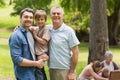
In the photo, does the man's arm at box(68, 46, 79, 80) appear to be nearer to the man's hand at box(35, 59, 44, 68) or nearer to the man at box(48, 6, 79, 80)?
the man at box(48, 6, 79, 80)

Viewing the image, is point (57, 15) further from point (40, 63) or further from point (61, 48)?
point (40, 63)

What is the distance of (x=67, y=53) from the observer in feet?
17.9

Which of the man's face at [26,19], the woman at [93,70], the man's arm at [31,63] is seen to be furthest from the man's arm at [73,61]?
the woman at [93,70]

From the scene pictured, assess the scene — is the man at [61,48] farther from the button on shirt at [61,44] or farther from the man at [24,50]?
the man at [24,50]

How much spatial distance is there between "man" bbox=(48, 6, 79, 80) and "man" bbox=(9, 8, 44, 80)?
0.29 metres

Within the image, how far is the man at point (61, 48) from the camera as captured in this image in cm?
539

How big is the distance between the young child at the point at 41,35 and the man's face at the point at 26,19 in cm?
12

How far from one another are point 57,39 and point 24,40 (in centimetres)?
48

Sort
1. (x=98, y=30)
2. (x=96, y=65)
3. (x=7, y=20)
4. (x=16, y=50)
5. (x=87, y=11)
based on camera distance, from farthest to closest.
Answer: (x=7, y=20) < (x=87, y=11) < (x=98, y=30) < (x=96, y=65) < (x=16, y=50)

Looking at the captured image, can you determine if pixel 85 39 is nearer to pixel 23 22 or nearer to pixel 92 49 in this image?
pixel 92 49

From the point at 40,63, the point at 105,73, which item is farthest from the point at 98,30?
the point at 40,63

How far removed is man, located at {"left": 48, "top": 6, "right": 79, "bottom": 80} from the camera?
5.39 metres

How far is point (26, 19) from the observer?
5148 millimetres

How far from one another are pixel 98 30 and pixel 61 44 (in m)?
7.71
